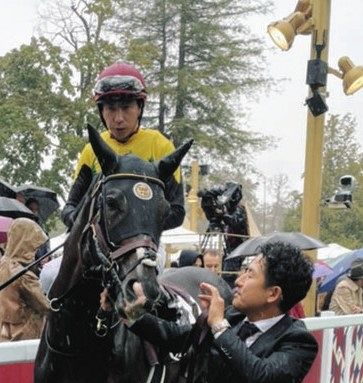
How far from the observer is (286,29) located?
34.8 ft

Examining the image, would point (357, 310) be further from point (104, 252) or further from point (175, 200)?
point (104, 252)

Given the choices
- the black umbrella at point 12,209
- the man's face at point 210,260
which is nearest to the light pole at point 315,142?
the man's face at point 210,260

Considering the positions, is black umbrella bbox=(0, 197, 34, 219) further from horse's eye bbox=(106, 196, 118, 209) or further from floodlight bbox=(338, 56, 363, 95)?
horse's eye bbox=(106, 196, 118, 209)

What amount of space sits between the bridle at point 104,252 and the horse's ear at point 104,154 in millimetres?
53

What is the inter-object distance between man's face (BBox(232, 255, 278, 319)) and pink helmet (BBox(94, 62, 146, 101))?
154 cm

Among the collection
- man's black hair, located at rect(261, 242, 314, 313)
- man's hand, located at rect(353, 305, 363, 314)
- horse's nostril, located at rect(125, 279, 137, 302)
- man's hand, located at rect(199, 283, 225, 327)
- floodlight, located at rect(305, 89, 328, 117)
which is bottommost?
man's hand, located at rect(353, 305, 363, 314)

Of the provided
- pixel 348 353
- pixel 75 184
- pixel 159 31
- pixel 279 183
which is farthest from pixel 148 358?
pixel 279 183

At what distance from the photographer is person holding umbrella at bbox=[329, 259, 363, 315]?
34.1 feet

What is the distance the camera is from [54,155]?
22047mm

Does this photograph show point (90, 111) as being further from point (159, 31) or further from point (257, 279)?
point (257, 279)

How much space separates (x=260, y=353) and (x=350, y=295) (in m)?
7.23

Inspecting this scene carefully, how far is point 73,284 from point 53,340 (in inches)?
12.3

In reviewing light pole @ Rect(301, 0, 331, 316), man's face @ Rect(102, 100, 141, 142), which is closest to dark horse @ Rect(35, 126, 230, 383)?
man's face @ Rect(102, 100, 141, 142)

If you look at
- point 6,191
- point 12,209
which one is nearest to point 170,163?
point 12,209
